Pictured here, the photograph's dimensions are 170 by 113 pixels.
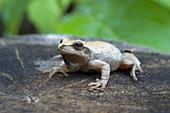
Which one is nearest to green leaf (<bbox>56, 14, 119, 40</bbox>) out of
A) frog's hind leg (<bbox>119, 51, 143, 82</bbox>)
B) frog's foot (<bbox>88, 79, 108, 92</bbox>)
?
frog's hind leg (<bbox>119, 51, 143, 82</bbox>)

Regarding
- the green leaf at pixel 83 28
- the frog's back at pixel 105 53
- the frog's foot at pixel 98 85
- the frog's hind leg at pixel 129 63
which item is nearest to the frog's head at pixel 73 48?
the frog's back at pixel 105 53

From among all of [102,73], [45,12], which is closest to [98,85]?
[102,73]

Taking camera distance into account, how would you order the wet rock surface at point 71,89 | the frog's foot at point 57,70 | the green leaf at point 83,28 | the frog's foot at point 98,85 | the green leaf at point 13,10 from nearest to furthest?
the wet rock surface at point 71,89 < the frog's foot at point 98,85 < the frog's foot at point 57,70 < the green leaf at point 83,28 < the green leaf at point 13,10

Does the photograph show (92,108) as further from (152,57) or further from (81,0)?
(81,0)

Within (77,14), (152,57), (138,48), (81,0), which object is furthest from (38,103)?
(81,0)

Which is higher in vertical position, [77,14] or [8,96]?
[77,14]

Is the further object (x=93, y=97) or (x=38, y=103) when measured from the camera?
(x=93, y=97)

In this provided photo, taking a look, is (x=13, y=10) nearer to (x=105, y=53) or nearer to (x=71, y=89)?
(x=105, y=53)

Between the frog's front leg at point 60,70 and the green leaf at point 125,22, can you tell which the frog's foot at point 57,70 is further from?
the green leaf at point 125,22

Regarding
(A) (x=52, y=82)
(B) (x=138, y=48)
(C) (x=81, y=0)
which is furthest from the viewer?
(C) (x=81, y=0)
